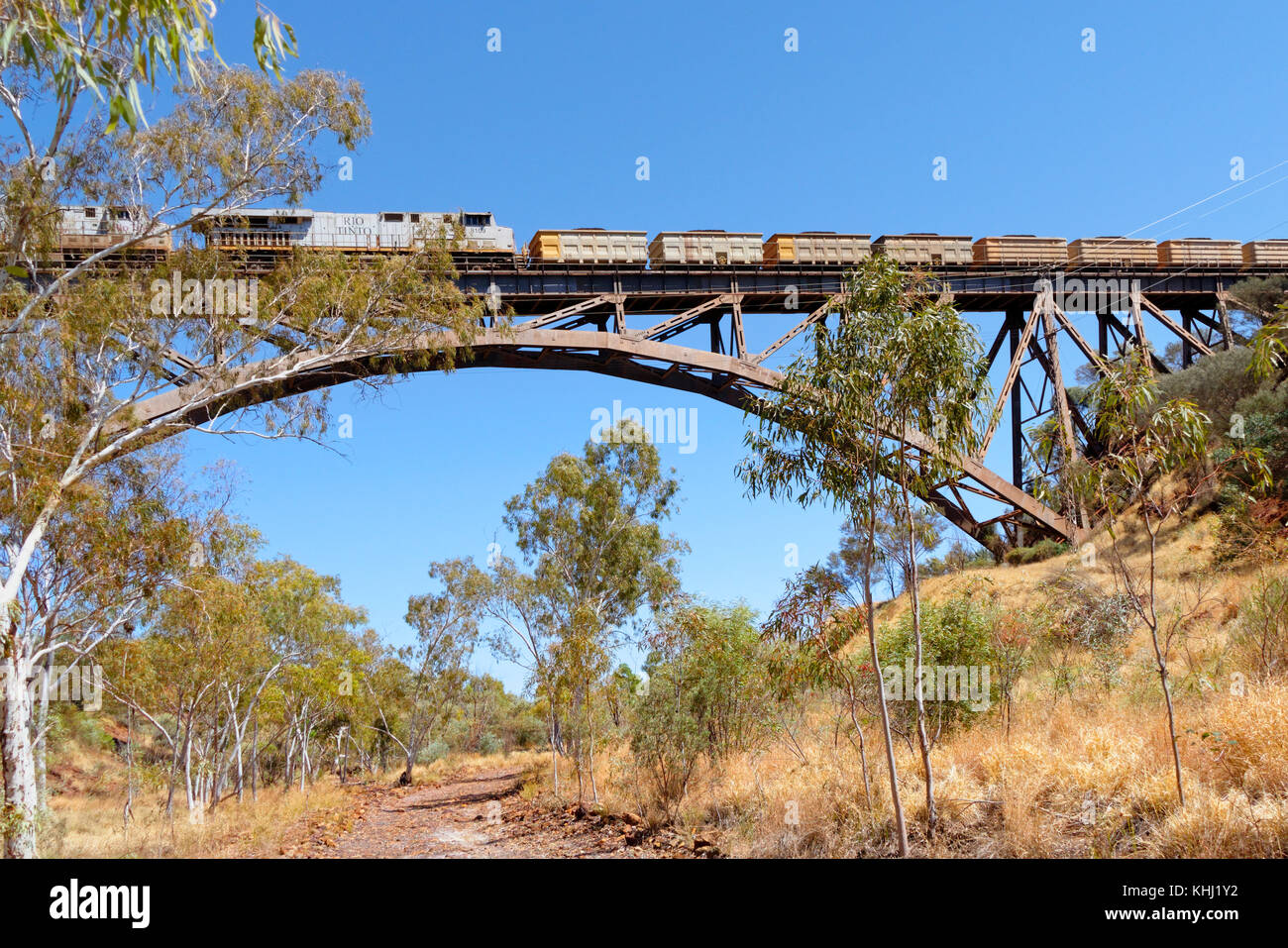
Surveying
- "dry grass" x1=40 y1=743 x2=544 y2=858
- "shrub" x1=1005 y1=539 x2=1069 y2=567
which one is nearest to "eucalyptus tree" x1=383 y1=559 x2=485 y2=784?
"dry grass" x1=40 y1=743 x2=544 y2=858

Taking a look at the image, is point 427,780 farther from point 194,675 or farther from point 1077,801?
point 1077,801

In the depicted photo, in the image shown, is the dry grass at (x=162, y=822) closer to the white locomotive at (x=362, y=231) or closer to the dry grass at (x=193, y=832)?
the dry grass at (x=193, y=832)

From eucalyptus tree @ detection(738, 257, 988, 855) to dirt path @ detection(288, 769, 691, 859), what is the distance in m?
5.61

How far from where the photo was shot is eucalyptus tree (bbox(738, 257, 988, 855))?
886 centimetres

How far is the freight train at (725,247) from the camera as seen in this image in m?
25.3

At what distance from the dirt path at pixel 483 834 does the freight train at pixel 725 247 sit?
13.7 m

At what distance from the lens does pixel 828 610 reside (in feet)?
32.9

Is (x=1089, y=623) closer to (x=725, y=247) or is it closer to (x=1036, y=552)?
(x=1036, y=552)

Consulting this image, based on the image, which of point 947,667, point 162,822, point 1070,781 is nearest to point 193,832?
point 162,822

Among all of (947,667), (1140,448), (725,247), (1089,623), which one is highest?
(725,247)

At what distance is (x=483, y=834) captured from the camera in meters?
17.8

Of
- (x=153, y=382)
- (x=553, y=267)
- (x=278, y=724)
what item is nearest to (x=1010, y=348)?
(x=553, y=267)

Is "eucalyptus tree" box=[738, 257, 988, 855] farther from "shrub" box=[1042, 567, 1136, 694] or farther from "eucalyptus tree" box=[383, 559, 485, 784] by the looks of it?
"eucalyptus tree" box=[383, 559, 485, 784]

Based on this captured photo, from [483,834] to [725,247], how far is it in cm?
1794
